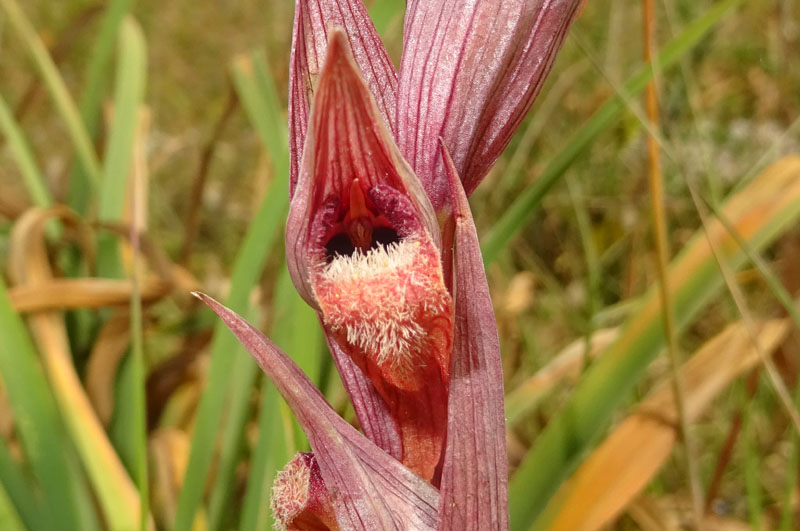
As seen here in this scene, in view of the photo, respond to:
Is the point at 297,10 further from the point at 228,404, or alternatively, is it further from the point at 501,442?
the point at 228,404

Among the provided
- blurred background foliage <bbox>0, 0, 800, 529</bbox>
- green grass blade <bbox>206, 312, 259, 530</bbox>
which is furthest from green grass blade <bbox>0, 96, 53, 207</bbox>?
green grass blade <bbox>206, 312, 259, 530</bbox>

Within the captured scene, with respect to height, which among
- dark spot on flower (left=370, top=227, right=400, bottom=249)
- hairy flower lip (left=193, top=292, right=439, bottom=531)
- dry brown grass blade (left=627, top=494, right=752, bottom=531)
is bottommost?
dry brown grass blade (left=627, top=494, right=752, bottom=531)

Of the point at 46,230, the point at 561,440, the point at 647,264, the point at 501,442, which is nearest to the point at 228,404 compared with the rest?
the point at 561,440

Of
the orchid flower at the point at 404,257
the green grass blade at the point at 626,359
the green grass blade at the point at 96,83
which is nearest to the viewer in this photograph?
the orchid flower at the point at 404,257

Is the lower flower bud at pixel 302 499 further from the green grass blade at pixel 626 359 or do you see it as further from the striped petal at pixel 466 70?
the green grass blade at pixel 626 359

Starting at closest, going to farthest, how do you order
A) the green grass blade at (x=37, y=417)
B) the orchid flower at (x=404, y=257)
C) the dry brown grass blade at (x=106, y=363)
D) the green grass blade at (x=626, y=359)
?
the orchid flower at (x=404, y=257), the green grass blade at (x=626, y=359), the green grass blade at (x=37, y=417), the dry brown grass blade at (x=106, y=363)

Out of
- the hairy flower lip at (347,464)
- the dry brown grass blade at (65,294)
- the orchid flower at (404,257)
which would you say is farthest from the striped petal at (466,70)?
the dry brown grass blade at (65,294)

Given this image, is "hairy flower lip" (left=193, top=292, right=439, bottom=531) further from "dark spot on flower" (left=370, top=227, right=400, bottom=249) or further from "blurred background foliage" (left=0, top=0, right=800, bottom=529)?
"blurred background foliage" (left=0, top=0, right=800, bottom=529)
